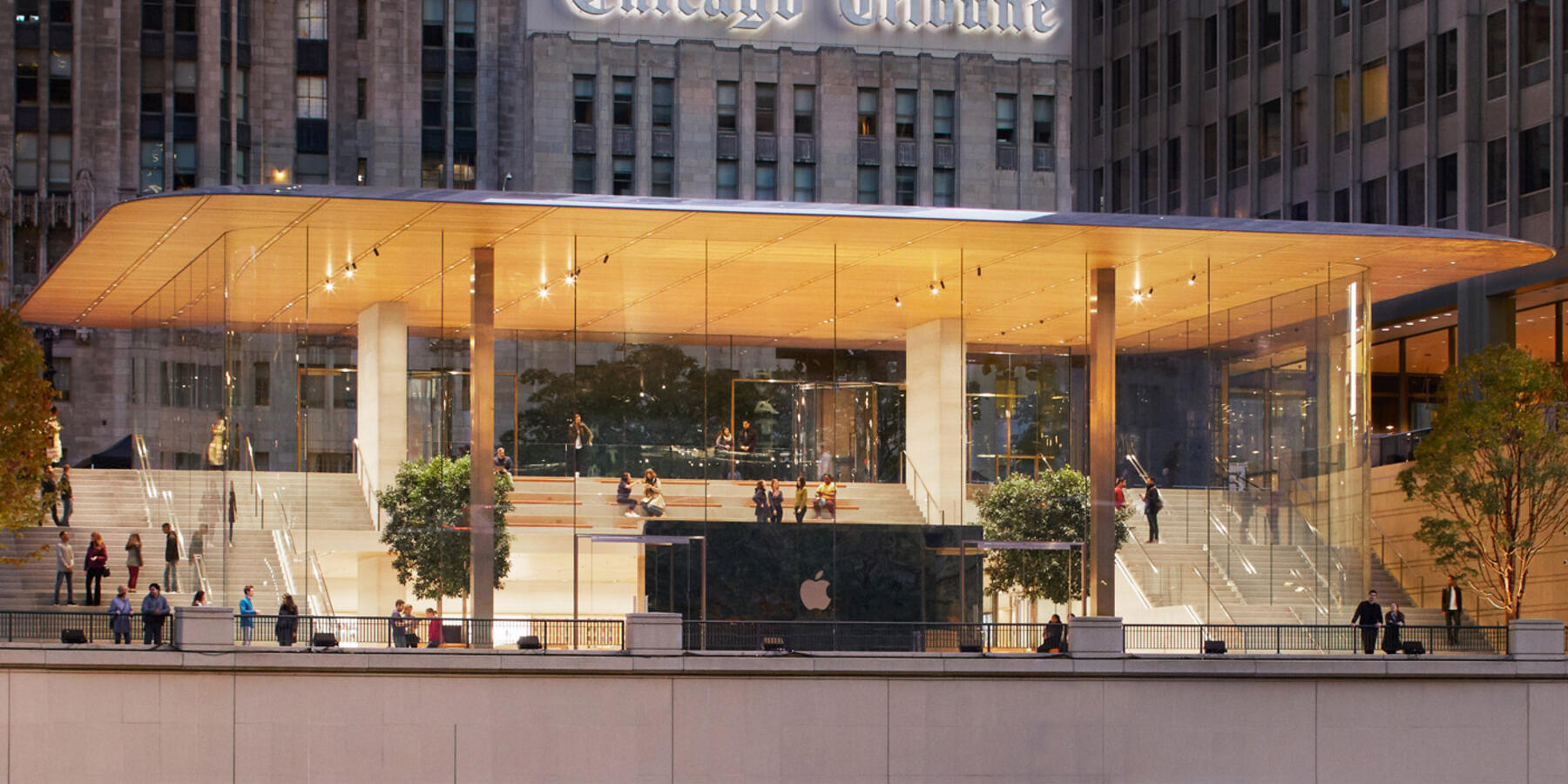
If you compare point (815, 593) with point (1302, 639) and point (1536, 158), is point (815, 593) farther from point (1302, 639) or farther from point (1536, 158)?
point (1536, 158)

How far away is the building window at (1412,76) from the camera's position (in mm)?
61938

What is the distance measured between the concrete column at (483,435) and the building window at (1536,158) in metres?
29.4

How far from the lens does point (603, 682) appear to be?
3666 centimetres

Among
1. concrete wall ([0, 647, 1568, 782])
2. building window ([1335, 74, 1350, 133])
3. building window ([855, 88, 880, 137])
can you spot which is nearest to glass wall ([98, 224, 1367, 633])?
concrete wall ([0, 647, 1568, 782])

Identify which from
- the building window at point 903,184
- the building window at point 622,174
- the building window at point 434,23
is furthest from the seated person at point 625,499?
the building window at point 434,23

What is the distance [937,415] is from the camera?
150 feet

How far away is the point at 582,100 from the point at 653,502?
168 feet

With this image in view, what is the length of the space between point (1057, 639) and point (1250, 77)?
1396 inches

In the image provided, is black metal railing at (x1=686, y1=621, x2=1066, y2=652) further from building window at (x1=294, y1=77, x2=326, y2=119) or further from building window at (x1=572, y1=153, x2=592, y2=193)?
building window at (x1=294, y1=77, x2=326, y2=119)

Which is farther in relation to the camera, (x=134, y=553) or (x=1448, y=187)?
(x=1448, y=187)

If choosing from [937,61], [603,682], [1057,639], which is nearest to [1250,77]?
[937,61]

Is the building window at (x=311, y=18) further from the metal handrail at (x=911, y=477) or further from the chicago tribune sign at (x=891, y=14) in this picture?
the metal handrail at (x=911, y=477)

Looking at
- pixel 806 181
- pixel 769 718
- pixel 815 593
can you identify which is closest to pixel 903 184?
pixel 806 181

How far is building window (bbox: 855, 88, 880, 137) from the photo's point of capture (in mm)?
93250
